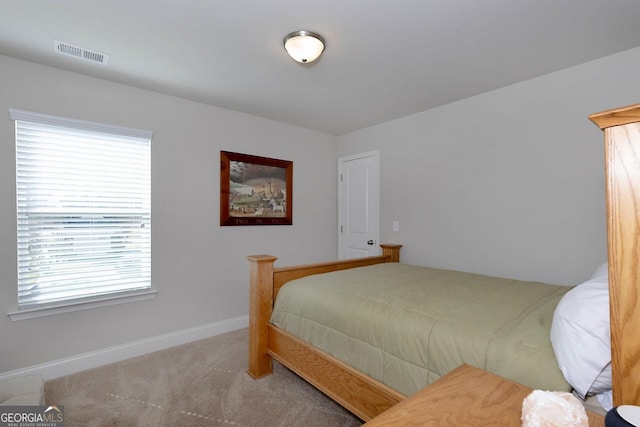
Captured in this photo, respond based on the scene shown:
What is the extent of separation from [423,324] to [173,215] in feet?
8.46

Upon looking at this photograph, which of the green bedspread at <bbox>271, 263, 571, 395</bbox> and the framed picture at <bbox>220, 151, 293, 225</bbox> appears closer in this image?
the green bedspread at <bbox>271, 263, 571, 395</bbox>

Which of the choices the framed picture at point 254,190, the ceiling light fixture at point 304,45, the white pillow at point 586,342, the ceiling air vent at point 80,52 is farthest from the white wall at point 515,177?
the ceiling air vent at point 80,52

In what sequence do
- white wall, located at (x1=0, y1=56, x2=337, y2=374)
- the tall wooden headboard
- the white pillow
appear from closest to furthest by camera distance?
the tall wooden headboard → the white pillow → white wall, located at (x1=0, y1=56, x2=337, y2=374)

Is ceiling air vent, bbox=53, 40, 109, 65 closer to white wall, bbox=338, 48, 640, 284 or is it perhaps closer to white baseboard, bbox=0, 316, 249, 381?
white baseboard, bbox=0, 316, 249, 381

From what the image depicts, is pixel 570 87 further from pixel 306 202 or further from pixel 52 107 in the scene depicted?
pixel 52 107

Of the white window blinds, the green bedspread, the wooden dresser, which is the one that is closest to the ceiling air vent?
the white window blinds

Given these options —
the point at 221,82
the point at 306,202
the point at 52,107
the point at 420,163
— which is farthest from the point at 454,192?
the point at 52,107

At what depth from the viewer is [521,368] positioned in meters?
1.20

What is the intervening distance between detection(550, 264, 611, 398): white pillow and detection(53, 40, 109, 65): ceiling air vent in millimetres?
3182

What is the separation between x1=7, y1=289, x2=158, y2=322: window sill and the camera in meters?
2.36

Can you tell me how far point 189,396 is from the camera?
2.17 metres

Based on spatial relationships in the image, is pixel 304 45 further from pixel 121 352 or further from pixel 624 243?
pixel 121 352

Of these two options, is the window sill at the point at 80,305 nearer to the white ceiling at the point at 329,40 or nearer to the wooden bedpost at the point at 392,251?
the white ceiling at the point at 329,40

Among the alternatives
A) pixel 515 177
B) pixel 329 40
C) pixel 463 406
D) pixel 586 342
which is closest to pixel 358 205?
pixel 515 177
